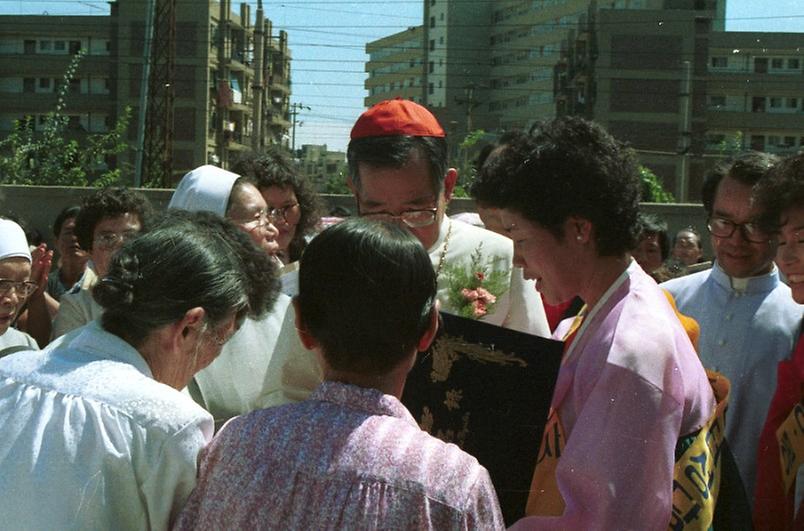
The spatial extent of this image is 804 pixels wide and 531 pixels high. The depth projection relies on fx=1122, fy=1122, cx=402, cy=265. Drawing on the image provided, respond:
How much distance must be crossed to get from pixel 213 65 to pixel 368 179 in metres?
64.2

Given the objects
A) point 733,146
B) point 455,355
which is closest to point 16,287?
point 455,355

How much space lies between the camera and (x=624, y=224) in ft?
8.14

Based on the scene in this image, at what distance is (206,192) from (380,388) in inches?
84.9

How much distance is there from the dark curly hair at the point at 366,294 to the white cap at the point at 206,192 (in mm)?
1984

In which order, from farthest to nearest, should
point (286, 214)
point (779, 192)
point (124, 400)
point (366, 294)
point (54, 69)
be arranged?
point (54, 69) → point (286, 214) → point (779, 192) → point (124, 400) → point (366, 294)

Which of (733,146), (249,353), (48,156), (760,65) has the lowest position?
(249,353)

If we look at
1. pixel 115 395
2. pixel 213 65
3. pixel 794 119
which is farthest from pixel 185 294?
pixel 794 119

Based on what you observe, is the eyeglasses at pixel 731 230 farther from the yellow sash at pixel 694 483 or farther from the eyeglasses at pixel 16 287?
the eyeglasses at pixel 16 287

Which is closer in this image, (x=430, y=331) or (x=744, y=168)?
(x=430, y=331)

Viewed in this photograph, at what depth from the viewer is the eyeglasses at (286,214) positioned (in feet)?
16.6

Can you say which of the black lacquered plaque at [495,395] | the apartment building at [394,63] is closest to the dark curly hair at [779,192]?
the black lacquered plaque at [495,395]

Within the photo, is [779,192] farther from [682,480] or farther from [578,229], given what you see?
[682,480]

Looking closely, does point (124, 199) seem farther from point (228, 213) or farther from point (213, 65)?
point (213, 65)

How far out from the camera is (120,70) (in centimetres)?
6556
